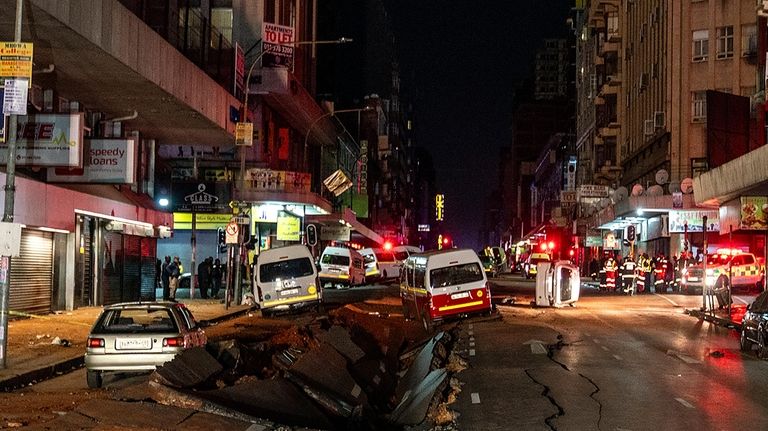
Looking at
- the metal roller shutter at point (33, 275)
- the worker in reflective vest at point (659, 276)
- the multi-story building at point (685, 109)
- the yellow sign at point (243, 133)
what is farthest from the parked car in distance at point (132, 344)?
Answer: the multi-story building at point (685, 109)

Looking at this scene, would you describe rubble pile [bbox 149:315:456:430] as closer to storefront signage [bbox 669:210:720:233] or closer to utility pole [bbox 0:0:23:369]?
utility pole [bbox 0:0:23:369]

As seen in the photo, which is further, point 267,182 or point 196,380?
point 267,182

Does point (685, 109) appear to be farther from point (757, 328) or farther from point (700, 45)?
point (757, 328)

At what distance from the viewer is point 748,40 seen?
58.9 metres

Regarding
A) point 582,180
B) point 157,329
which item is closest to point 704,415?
point 157,329

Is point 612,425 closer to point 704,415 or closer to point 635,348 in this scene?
point 704,415

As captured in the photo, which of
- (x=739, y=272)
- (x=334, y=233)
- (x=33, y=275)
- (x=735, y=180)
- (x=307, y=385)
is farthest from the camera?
(x=334, y=233)

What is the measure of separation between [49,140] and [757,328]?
16.2 m

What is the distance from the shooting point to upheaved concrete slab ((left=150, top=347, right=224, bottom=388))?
13.0 meters

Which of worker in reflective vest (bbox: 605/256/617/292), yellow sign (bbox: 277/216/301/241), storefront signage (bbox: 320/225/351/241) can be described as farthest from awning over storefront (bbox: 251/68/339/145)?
worker in reflective vest (bbox: 605/256/617/292)

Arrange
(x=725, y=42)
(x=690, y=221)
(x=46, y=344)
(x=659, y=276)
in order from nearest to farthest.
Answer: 1. (x=46, y=344)
2. (x=659, y=276)
3. (x=690, y=221)
4. (x=725, y=42)

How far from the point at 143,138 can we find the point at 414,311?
13.6 m

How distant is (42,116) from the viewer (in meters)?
24.3

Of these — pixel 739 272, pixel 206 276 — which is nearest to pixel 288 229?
pixel 206 276
